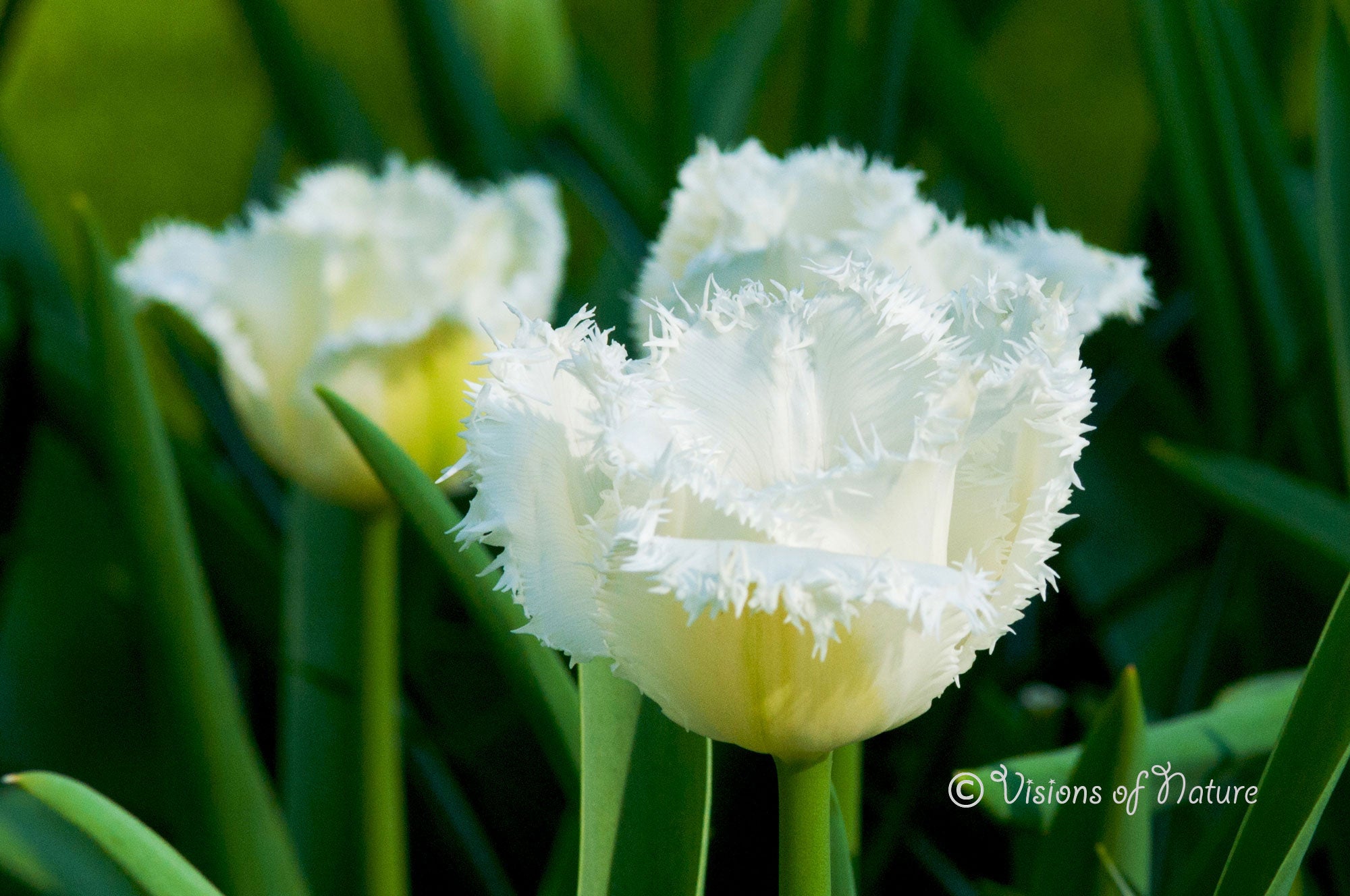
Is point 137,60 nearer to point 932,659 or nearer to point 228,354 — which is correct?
point 228,354

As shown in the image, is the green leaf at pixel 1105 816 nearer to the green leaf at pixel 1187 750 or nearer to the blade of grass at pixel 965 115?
the green leaf at pixel 1187 750

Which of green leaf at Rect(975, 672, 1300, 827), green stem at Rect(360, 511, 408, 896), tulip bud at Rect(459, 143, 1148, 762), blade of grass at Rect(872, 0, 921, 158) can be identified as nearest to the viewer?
tulip bud at Rect(459, 143, 1148, 762)

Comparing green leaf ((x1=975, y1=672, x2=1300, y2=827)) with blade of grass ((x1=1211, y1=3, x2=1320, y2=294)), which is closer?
green leaf ((x1=975, y1=672, x2=1300, y2=827))

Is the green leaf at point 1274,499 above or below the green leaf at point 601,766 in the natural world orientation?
above

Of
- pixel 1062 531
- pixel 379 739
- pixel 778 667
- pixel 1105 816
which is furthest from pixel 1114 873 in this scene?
pixel 1062 531

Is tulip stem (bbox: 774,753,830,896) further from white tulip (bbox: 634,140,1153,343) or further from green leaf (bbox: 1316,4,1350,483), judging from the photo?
green leaf (bbox: 1316,4,1350,483)

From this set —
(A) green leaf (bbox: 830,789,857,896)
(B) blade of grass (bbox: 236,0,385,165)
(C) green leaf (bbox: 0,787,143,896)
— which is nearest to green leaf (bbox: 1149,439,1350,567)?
(A) green leaf (bbox: 830,789,857,896)

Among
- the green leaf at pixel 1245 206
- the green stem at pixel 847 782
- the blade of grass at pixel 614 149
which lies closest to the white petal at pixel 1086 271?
the green stem at pixel 847 782
